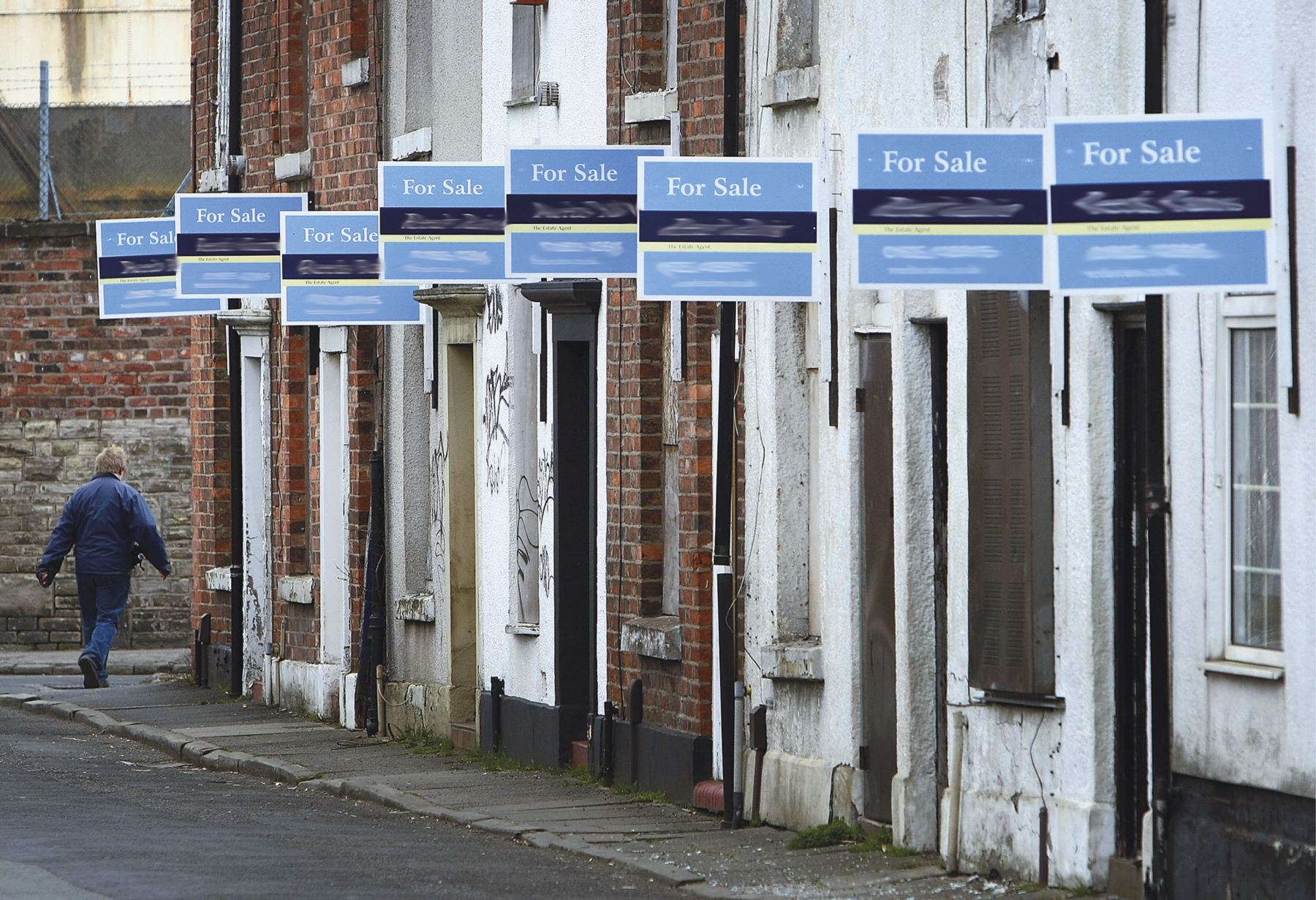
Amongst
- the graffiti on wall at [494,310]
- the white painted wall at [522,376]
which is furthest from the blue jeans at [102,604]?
the graffiti on wall at [494,310]

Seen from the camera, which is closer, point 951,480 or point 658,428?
point 951,480

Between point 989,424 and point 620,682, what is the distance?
170 inches

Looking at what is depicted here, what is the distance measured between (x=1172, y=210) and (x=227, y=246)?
9790 millimetres

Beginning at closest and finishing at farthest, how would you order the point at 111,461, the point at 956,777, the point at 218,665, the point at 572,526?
1. the point at 956,777
2. the point at 572,526
3. the point at 218,665
4. the point at 111,461

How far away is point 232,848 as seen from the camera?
39.3 ft

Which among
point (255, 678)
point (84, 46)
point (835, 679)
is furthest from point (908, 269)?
point (84, 46)

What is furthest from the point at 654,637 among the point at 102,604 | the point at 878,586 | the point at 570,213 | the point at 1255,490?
the point at 102,604

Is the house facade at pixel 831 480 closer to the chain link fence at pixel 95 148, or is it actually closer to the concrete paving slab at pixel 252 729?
the concrete paving slab at pixel 252 729

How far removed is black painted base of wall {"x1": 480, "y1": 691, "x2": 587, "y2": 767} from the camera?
15180mm

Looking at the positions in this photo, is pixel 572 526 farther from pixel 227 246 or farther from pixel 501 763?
pixel 227 246

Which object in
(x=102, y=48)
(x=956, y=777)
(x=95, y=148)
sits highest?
(x=102, y=48)

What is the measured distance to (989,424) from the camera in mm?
10898

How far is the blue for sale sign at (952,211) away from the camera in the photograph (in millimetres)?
9523

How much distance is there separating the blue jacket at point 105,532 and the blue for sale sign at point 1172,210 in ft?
46.9
